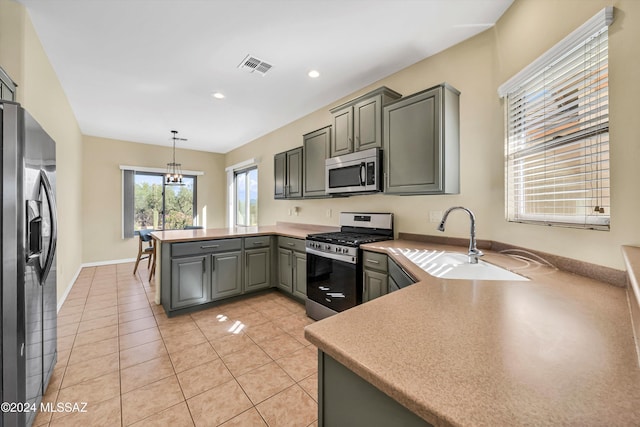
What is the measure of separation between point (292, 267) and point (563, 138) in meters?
2.71

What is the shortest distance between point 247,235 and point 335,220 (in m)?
1.17

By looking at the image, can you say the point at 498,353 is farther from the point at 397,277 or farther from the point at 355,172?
the point at 355,172

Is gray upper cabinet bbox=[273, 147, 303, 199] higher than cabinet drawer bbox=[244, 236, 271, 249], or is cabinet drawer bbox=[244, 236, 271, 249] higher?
gray upper cabinet bbox=[273, 147, 303, 199]

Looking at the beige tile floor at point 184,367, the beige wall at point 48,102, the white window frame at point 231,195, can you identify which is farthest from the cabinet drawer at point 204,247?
the white window frame at point 231,195

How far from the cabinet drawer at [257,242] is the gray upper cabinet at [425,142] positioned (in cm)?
184

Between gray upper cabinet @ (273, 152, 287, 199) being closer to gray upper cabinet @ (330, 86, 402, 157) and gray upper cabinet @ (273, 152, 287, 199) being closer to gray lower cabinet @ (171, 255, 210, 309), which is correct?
gray upper cabinet @ (330, 86, 402, 157)

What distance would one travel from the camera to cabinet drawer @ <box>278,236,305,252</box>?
3.13 meters

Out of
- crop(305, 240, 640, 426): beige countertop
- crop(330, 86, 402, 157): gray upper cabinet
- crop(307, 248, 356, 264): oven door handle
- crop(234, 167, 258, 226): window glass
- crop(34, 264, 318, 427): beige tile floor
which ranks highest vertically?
crop(330, 86, 402, 157): gray upper cabinet

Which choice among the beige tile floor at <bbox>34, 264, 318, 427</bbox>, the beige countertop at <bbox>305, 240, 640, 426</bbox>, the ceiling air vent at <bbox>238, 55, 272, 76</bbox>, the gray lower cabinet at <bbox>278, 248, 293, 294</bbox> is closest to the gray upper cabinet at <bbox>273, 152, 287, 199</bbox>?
the gray lower cabinet at <bbox>278, 248, 293, 294</bbox>

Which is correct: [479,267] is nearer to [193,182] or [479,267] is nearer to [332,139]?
[332,139]

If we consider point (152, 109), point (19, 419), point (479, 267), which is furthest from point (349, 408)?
point (152, 109)

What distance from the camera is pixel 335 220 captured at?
3584mm

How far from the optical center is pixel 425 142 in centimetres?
222

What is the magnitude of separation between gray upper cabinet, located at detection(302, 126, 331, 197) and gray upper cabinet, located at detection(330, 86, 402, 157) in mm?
219
